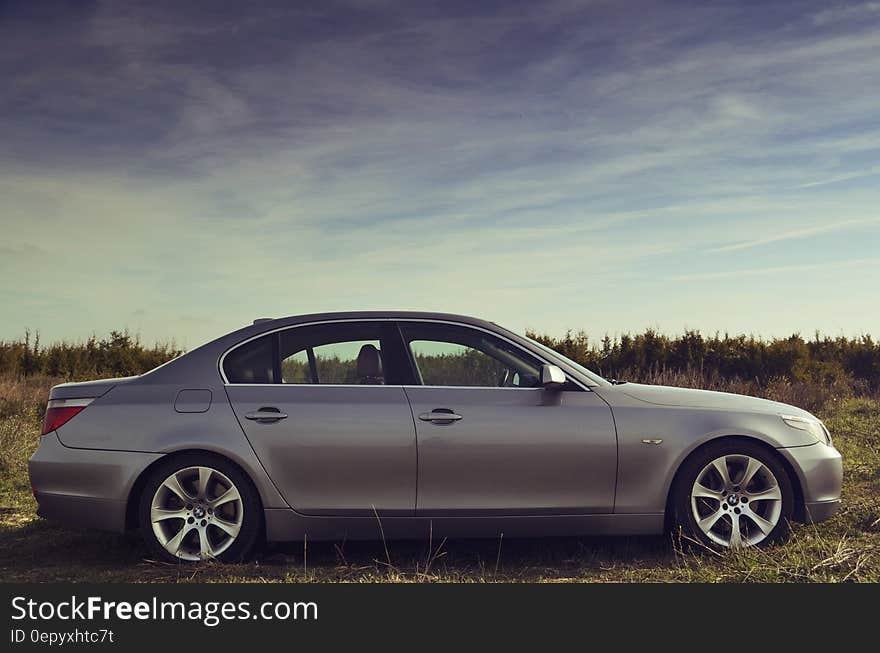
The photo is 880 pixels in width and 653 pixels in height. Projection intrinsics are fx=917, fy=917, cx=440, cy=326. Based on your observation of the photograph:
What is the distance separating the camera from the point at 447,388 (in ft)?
20.5

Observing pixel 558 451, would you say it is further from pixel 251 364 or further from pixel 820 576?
pixel 251 364

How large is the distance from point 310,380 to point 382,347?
21.7 inches

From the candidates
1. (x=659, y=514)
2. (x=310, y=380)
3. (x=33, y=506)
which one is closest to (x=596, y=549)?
(x=659, y=514)

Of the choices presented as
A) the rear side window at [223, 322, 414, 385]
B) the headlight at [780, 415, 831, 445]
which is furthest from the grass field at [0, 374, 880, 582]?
the rear side window at [223, 322, 414, 385]

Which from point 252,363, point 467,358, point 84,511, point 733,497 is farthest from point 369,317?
point 733,497

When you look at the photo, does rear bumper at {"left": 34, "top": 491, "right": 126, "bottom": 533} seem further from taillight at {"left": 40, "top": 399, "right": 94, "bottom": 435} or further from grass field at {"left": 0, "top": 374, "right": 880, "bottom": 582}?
taillight at {"left": 40, "top": 399, "right": 94, "bottom": 435}

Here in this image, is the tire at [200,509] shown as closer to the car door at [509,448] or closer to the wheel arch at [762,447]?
the car door at [509,448]

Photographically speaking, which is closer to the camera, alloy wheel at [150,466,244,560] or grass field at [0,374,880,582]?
grass field at [0,374,880,582]

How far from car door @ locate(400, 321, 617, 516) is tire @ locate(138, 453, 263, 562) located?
118cm

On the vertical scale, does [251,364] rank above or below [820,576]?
above

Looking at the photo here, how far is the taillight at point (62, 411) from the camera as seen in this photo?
6.39m

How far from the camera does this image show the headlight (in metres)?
6.60

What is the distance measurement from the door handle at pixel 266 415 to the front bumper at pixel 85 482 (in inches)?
27.3

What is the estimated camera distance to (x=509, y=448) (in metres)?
6.15
